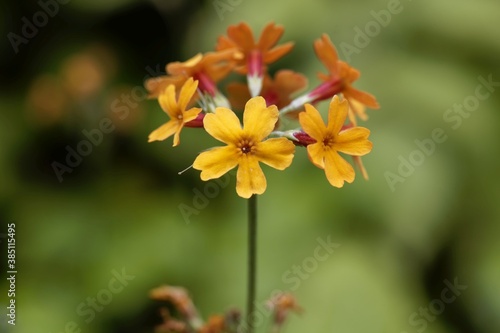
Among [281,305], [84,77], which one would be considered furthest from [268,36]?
[84,77]

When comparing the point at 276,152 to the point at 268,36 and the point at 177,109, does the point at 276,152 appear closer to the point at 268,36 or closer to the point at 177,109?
the point at 177,109

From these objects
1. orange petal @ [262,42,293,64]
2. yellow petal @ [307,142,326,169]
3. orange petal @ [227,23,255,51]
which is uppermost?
orange petal @ [227,23,255,51]

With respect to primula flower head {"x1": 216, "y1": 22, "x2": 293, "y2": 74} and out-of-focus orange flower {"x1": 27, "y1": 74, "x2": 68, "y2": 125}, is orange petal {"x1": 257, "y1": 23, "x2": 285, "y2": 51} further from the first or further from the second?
out-of-focus orange flower {"x1": 27, "y1": 74, "x2": 68, "y2": 125}

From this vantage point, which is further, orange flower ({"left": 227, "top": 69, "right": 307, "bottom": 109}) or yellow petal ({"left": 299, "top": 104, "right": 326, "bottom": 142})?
orange flower ({"left": 227, "top": 69, "right": 307, "bottom": 109})

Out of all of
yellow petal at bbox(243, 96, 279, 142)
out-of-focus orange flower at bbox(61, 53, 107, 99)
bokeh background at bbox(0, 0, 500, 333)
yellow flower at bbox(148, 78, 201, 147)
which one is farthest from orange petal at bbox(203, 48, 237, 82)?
out-of-focus orange flower at bbox(61, 53, 107, 99)

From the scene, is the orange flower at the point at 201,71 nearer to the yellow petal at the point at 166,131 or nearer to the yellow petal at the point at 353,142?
the yellow petal at the point at 166,131

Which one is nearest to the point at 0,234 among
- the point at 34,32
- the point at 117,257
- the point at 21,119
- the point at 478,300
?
the point at 117,257
